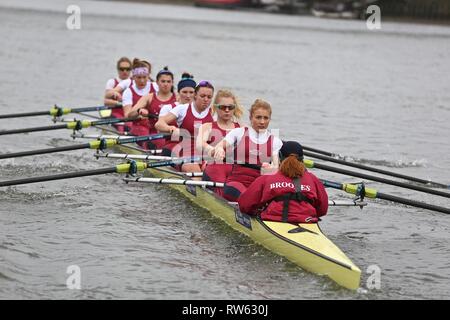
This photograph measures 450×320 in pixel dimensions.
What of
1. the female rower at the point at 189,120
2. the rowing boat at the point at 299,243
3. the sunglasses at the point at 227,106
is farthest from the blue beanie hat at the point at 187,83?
the rowing boat at the point at 299,243

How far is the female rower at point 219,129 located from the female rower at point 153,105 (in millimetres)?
3211

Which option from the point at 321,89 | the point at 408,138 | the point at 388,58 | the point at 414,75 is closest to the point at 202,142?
the point at 408,138

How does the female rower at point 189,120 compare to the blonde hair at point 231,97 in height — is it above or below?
below

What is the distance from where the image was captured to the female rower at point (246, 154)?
39.3ft

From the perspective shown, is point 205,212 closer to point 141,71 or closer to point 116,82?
point 141,71

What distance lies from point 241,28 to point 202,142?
186 ft

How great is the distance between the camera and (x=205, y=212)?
A: 13156 millimetres

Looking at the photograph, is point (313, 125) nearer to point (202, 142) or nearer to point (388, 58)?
point (202, 142)

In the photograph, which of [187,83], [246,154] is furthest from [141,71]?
[246,154]

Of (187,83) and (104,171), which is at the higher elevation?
(187,83)

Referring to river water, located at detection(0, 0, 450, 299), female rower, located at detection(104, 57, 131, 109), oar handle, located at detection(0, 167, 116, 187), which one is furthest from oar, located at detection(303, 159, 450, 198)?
female rower, located at detection(104, 57, 131, 109)

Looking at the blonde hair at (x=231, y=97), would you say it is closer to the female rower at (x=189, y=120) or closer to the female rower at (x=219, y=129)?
the female rower at (x=219, y=129)

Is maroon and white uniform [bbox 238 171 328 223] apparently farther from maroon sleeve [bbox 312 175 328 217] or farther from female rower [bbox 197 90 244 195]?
female rower [bbox 197 90 244 195]

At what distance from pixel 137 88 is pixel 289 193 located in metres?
8.53
